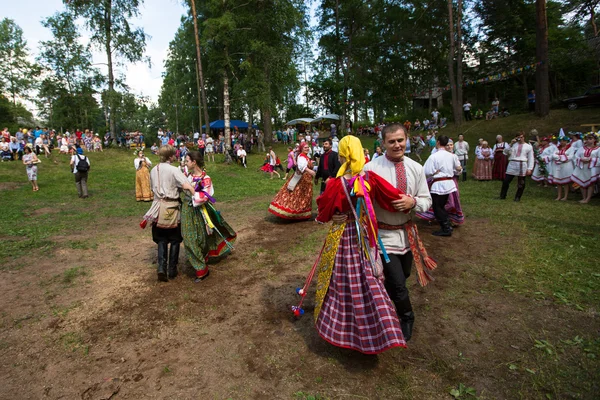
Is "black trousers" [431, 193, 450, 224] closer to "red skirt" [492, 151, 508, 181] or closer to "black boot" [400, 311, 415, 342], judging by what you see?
"black boot" [400, 311, 415, 342]

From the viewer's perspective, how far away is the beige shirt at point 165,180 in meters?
4.75

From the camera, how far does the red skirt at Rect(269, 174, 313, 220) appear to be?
7773 mm

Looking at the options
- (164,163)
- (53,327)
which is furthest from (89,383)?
(164,163)

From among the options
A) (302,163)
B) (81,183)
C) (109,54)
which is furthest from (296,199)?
(109,54)

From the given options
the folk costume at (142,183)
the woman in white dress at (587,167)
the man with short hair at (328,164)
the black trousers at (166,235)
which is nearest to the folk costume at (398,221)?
the black trousers at (166,235)

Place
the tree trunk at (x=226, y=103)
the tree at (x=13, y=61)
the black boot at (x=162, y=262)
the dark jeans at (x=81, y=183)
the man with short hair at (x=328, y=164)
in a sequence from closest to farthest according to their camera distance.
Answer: the black boot at (x=162, y=262) → the man with short hair at (x=328, y=164) → the dark jeans at (x=81, y=183) → the tree trunk at (x=226, y=103) → the tree at (x=13, y=61)

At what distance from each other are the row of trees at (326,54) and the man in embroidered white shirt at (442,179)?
12.6 metres

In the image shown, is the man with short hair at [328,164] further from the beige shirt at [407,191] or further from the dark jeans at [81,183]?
the dark jeans at [81,183]

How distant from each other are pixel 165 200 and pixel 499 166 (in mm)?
12906

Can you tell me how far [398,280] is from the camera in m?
3.03

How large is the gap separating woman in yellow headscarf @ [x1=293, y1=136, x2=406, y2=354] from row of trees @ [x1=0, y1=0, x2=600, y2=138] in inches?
647

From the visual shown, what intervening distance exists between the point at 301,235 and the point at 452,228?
114 inches

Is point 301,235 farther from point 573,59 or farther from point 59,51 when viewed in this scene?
point 59,51

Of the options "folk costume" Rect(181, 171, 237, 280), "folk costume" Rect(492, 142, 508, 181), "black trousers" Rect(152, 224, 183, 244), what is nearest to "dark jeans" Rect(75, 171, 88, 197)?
"black trousers" Rect(152, 224, 183, 244)
